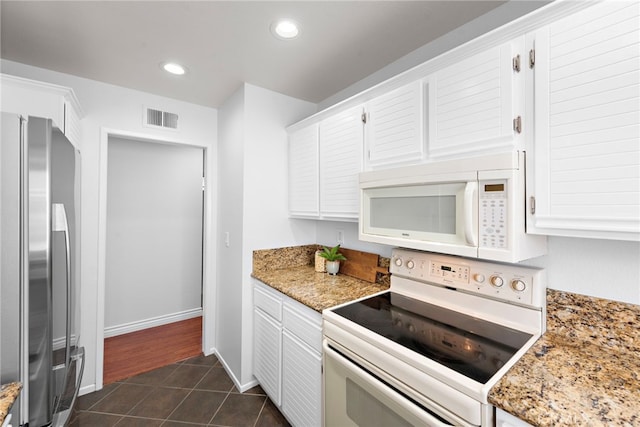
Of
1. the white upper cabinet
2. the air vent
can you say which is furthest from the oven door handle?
the air vent

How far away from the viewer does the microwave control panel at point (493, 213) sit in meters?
1.06

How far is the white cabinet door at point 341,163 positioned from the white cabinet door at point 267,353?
0.91m

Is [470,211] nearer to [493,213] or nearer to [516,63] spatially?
[493,213]

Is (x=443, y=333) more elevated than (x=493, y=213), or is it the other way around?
(x=493, y=213)

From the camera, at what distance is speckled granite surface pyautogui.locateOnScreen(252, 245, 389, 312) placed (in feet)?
5.58

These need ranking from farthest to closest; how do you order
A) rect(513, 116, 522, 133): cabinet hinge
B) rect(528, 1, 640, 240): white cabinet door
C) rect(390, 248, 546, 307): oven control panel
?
rect(390, 248, 546, 307): oven control panel < rect(513, 116, 522, 133): cabinet hinge < rect(528, 1, 640, 240): white cabinet door

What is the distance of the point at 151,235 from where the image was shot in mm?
3430

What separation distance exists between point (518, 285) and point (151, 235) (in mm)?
3694

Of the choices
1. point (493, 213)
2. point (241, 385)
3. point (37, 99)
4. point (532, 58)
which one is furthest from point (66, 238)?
point (532, 58)

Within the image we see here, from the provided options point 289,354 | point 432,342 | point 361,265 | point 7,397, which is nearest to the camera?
point 7,397

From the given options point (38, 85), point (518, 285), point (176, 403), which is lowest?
point (176, 403)

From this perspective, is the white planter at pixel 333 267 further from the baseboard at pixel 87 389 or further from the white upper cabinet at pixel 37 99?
the baseboard at pixel 87 389

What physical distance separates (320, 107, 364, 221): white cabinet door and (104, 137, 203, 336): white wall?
6.64 ft

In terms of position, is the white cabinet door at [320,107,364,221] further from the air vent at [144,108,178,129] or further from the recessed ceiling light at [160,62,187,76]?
the air vent at [144,108,178,129]
